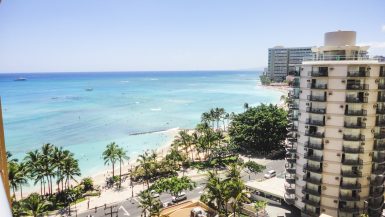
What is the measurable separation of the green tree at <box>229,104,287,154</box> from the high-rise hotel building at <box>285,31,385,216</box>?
127 ft

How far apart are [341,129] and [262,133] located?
44141 millimetres

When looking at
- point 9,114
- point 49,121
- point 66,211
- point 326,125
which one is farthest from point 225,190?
point 9,114

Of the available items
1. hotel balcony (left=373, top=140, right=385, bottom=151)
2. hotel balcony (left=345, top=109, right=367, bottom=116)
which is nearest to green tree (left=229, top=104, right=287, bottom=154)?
hotel balcony (left=373, top=140, right=385, bottom=151)

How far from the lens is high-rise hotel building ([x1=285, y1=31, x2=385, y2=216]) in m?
46.5

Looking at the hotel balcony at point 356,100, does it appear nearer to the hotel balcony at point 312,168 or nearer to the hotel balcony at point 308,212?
the hotel balcony at point 312,168

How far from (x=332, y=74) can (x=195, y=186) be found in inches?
1409

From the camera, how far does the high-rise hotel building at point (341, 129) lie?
153 ft

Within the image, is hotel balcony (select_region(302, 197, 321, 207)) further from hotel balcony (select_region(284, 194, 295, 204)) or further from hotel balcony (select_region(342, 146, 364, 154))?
hotel balcony (select_region(342, 146, 364, 154))

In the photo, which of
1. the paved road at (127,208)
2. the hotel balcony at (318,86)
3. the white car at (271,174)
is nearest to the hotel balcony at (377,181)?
the hotel balcony at (318,86)

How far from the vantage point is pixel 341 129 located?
47.3 metres

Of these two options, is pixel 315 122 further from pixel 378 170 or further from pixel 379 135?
pixel 378 170

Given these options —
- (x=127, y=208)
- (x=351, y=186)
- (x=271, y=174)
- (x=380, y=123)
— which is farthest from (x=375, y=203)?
(x=127, y=208)

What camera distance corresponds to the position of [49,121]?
496ft

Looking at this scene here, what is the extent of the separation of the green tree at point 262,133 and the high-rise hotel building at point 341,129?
127 ft
